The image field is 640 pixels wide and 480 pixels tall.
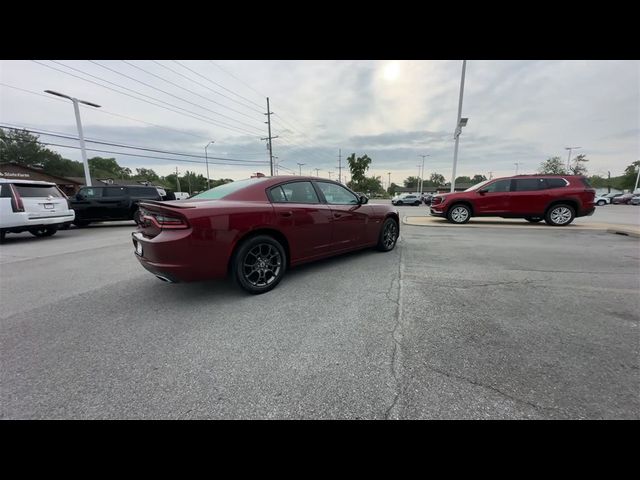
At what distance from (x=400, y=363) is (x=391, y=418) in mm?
533

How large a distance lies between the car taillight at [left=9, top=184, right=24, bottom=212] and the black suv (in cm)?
333

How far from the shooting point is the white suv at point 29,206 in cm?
672

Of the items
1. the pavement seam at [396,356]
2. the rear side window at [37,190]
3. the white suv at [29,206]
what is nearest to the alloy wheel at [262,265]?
the pavement seam at [396,356]

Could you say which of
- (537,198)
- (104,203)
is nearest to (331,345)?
(537,198)

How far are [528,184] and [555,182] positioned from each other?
35.4 inches

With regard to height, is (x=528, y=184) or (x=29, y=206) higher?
(x=528, y=184)

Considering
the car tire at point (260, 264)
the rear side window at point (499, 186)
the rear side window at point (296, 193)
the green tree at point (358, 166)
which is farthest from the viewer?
the green tree at point (358, 166)

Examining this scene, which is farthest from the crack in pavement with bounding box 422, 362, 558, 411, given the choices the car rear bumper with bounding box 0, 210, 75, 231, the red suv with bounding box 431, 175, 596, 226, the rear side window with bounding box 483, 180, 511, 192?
the car rear bumper with bounding box 0, 210, 75, 231

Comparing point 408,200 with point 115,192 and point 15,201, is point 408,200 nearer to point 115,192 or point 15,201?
point 115,192

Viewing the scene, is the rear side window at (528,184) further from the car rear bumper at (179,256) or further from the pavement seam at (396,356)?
the car rear bumper at (179,256)

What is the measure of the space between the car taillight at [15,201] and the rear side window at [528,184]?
15.3 metres

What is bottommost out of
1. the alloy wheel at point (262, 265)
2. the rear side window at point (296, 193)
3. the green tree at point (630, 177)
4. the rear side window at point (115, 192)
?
the alloy wheel at point (262, 265)

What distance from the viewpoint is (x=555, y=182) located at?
886 cm
